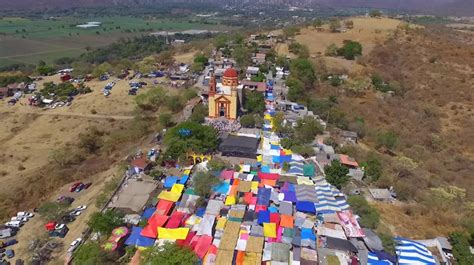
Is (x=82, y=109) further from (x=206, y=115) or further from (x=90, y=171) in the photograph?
(x=206, y=115)

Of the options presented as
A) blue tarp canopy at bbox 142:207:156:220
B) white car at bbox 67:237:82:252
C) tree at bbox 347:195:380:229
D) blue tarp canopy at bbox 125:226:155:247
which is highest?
tree at bbox 347:195:380:229

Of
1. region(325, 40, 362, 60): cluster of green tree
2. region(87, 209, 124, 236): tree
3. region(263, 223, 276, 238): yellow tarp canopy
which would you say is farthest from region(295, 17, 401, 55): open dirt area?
region(87, 209, 124, 236): tree

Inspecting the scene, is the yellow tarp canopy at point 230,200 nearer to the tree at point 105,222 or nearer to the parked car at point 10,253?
the tree at point 105,222

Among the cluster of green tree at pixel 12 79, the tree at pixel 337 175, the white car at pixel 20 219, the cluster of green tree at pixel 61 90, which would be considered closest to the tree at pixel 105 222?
the white car at pixel 20 219

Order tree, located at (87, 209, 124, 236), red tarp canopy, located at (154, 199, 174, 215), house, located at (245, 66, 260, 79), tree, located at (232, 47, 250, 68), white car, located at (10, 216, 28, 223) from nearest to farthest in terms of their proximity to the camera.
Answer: tree, located at (87, 209, 124, 236), red tarp canopy, located at (154, 199, 174, 215), white car, located at (10, 216, 28, 223), house, located at (245, 66, 260, 79), tree, located at (232, 47, 250, 68)

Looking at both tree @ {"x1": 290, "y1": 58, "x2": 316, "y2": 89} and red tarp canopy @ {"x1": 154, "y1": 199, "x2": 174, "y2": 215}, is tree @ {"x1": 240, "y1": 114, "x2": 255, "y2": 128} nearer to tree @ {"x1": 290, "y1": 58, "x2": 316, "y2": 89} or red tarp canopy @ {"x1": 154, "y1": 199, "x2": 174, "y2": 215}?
red tarp canopy @ {"x1": 154, "y1": 199, "x2": 174, "y2": 215}
